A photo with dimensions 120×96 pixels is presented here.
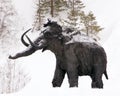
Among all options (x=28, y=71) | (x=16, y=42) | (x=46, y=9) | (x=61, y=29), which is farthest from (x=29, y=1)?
(x=61, y=29)

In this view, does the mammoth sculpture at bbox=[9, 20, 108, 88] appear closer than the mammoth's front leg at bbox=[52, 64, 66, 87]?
Yes

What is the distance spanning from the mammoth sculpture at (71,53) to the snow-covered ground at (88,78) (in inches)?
15.7

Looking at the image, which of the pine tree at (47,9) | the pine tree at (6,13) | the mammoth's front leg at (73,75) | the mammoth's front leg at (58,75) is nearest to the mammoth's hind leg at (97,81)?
the mammoth's front leg at (73,75)

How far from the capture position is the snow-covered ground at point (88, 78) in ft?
17.1

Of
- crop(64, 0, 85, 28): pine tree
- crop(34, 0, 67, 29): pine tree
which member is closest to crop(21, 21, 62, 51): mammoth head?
crop(64, 0, 85, 28): pine tree

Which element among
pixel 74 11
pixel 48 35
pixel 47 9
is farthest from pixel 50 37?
pixel 47 9

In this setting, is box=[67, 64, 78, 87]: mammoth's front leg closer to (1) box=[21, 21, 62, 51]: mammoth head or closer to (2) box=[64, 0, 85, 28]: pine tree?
(1) box=[21, 21, 62, 51]: mammoth head

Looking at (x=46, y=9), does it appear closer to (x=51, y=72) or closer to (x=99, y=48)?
(x=51, y=72)

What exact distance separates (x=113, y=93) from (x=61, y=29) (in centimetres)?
95

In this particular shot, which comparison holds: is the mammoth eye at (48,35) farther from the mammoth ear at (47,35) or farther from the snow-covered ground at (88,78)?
the snow-covered ground at (88,78)

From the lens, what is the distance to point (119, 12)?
20.7 metres

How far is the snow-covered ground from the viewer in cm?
521

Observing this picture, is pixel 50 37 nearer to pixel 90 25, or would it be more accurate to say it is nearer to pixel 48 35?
pixel 48 35

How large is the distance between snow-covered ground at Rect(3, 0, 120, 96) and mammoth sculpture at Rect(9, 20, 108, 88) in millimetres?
400
